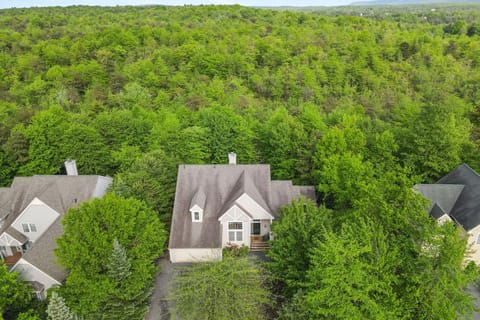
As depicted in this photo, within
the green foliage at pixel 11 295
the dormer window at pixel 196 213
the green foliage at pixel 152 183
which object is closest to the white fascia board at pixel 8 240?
the green foliage at pixel 11 295

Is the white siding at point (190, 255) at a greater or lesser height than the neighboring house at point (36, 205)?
lesser

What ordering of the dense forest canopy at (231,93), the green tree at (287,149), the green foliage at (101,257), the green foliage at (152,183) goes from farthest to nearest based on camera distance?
the dense forest canopy at (231,93)
the green tree at (287,149)
the green foliage at (152,183)
the green foliage at (101,257)

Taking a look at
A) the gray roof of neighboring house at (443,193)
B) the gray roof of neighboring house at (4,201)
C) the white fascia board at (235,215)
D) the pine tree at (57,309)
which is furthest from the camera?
the gray roof of neighboring house at (4,201)

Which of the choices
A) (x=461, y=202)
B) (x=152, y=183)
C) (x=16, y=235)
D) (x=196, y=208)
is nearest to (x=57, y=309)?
(x=196, y=208)

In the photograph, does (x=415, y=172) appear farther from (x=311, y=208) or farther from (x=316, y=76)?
(x=316, y=76)

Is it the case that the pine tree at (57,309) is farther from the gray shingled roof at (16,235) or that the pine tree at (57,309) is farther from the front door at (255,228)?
the front door at (255,228)

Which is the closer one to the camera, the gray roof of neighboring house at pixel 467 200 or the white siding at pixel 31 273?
the white siding at pixel 31 273

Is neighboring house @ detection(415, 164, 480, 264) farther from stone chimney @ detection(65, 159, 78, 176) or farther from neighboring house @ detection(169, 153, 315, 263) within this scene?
stone chimney @ detection(65, 159, 78, 176)

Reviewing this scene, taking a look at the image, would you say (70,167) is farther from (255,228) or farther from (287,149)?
(287,149)
